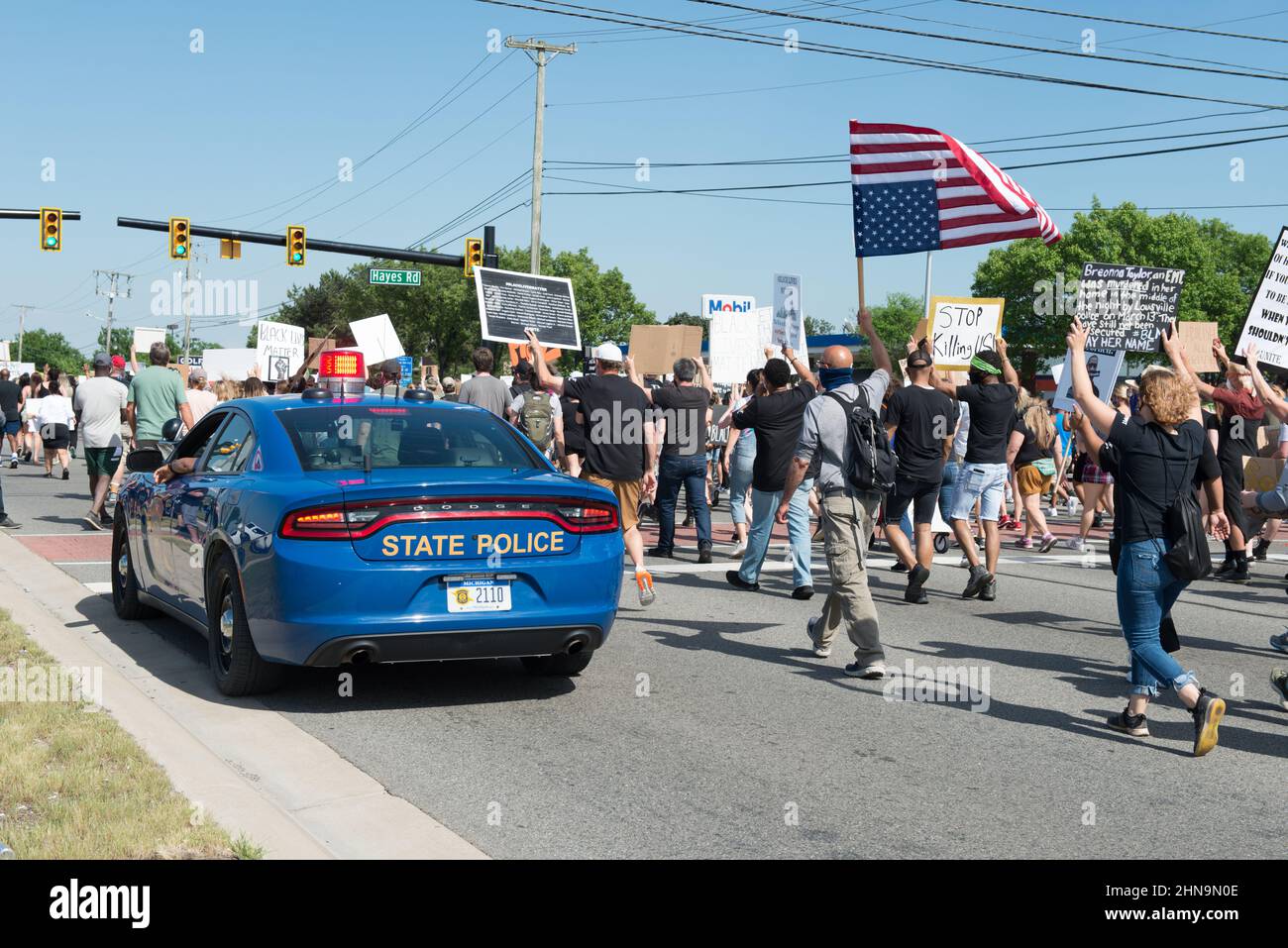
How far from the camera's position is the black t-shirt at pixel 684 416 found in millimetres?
12891

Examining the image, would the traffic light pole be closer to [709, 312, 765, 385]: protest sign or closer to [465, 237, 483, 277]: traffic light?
[465, 237, 483, 277]: traffic light

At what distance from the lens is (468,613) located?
6242mm

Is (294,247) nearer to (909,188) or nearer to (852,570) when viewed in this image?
(909,188)

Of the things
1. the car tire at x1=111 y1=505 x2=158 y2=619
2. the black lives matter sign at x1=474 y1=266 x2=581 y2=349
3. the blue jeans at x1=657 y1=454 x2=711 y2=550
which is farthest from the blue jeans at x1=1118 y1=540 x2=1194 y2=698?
the black lives matter sign at x1=474 y1=266 x2=581 y2=349

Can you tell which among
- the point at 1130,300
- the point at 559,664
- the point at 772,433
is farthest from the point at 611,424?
the point at 1130,300

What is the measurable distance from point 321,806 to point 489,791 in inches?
25.8

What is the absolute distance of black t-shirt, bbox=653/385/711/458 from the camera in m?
12.9

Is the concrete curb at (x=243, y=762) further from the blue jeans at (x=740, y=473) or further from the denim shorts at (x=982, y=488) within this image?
the denim shorts at (x=982, y=488)

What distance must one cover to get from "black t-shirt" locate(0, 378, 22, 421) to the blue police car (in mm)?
16564

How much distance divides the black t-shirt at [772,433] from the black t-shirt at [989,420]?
1569mm

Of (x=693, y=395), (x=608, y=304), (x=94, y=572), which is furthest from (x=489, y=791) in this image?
(x=608, y=304)

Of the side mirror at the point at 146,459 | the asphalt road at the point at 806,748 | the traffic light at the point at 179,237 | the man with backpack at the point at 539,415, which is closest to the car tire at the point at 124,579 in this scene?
the asphalt road at the point at 806,748
